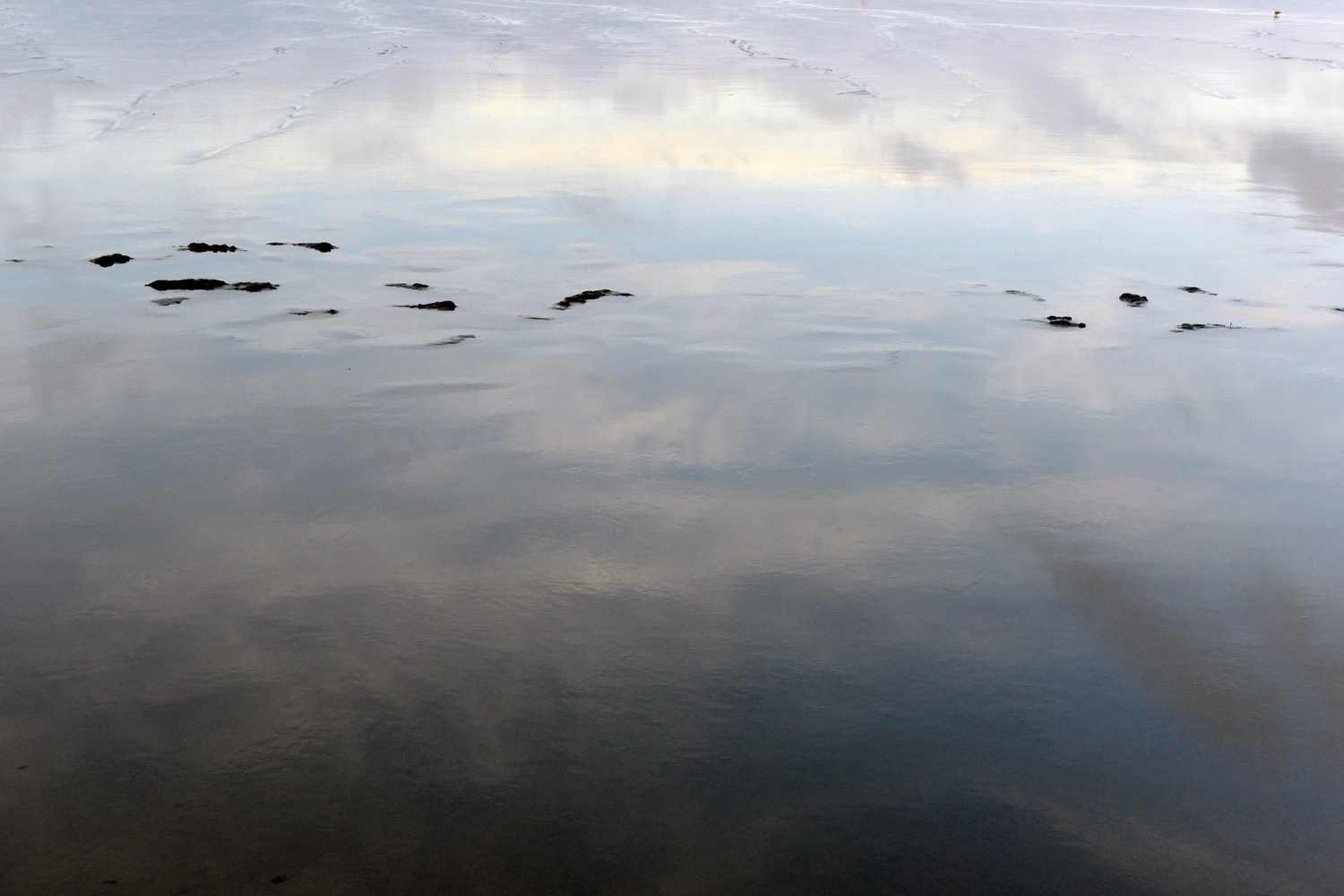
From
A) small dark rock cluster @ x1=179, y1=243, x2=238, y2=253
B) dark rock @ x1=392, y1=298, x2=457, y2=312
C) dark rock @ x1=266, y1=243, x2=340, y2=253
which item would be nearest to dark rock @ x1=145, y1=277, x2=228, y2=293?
small dark rock cluster @ x1=179, y1=243, x2=238, y2=253

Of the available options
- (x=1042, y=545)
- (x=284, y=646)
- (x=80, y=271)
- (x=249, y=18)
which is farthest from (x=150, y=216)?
(x=249, y=18)

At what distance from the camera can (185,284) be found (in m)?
9.64

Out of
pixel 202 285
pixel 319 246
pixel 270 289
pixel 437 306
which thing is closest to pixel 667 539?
pixel 437 306

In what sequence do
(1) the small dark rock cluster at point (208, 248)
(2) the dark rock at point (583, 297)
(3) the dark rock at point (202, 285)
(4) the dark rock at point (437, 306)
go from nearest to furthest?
(4) the dark rock at point (437, 306), (2) the dark rock at point (583, 297), (3) the dark rock at point (202, 285), (1) the small dark rock cluster at point (208, 248)

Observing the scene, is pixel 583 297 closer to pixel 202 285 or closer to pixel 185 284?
pixel 202 285

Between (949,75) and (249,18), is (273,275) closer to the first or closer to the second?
(949,75)

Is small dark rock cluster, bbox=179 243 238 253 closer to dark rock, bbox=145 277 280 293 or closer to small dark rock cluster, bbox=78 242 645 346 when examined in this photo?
small dark rock cluster, bbox=78 242 645 346

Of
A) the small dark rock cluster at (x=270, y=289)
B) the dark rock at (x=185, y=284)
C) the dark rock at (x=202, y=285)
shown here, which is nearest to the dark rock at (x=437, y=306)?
the small dark rock cluster at (x=270, y=289)

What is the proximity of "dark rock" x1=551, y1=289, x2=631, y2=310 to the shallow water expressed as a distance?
0.26 meters

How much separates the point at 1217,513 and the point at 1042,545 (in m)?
1.08

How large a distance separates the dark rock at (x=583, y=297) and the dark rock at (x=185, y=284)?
8.64ft

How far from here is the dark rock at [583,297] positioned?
9375 millimetres

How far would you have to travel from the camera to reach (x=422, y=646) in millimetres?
4660

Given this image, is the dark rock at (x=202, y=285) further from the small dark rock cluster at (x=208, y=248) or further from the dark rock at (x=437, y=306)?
the dark rock at (x=437, y=306)
